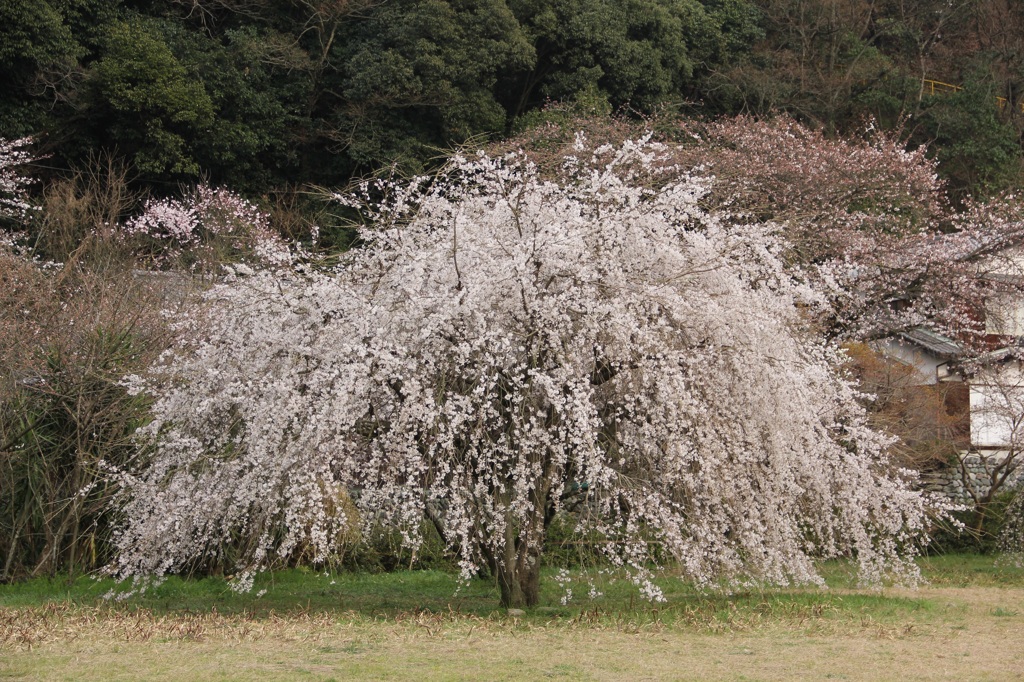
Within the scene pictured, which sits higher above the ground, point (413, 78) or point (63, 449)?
point (413, 78)

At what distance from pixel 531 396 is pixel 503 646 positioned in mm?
1700

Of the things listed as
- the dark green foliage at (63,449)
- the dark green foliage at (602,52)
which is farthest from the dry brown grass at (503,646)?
the dark green foliage at (602,52)

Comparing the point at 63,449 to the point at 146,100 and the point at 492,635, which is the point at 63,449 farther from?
the point at 146,100

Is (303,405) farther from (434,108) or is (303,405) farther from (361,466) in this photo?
(434,108)

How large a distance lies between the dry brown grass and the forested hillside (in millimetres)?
12567

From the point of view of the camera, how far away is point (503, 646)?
23.2 feet

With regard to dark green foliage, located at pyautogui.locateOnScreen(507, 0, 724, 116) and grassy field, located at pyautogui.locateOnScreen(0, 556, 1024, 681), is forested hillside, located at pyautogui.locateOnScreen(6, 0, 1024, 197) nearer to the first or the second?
dark green foliage, located at pyautogui.locateOnScreen(507, 0, 724, 116)

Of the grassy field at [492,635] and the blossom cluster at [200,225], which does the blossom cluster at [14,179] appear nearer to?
the blossom cluster at [200,225]

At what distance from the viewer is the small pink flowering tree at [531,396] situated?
7418 millimetres

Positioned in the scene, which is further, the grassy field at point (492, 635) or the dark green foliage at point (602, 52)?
the dark green foliage at point (602, 52)

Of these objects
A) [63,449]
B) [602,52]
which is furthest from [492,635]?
[602,52]

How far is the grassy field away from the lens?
630cm

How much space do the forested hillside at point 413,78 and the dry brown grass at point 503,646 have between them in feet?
41.2

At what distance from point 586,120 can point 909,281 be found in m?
6.84
